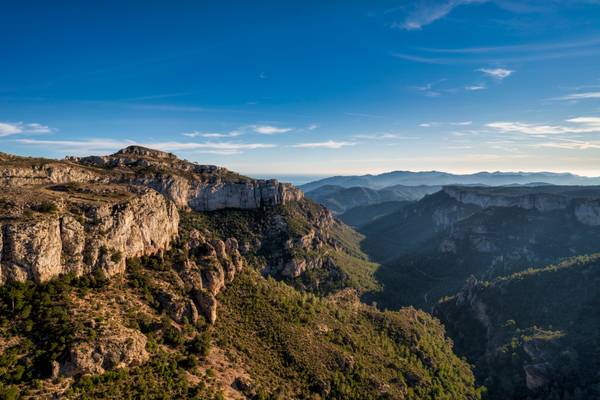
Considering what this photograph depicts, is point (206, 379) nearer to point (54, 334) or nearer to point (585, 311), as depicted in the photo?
point (54, 334)

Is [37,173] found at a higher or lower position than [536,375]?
higher

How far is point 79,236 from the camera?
203 feet

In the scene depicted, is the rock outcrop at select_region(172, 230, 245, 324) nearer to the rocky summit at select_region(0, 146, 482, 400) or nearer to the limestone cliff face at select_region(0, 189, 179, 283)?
the rocky summit at select_region(0, 146, 482, 400)

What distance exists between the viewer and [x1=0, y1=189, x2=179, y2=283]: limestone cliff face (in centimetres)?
5294

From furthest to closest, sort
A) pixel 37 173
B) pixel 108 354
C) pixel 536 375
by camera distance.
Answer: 1. pixel 536 375
2. pixel 37 173
3. pixel 108 354

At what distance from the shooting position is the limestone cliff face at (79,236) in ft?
174

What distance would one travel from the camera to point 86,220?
6588 cm

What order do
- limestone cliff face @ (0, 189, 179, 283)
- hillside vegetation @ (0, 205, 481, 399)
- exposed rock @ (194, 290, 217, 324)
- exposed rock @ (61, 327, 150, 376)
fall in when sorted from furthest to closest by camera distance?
exposed rock @ (194, 290, 217, 324) < limestone cliff face @ (0, 189, 179, 283) < hillside vegetation @ (0, 205, 481, 399) < exposed rock @ (61, 327, 150, 376)

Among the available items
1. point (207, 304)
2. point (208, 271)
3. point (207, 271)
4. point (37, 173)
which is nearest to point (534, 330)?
point (208, 271)

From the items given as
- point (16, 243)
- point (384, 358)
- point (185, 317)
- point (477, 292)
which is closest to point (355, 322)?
point (384, 358)

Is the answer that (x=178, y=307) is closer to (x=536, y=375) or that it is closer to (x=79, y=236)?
(x=79, y=236)

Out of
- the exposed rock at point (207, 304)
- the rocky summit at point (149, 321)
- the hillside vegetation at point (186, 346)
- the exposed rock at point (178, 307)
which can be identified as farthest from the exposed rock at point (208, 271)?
the exposed rock at point (178, 307)

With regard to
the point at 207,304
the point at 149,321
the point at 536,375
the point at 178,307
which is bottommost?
the point at 536,375

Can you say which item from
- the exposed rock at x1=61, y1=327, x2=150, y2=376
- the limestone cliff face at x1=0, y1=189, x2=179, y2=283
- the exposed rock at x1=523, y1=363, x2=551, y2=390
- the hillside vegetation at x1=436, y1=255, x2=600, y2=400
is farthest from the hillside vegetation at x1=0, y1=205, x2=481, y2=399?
the hillside vegetation at x1=436, y1=255, x2=600, y2=400
